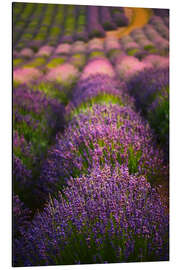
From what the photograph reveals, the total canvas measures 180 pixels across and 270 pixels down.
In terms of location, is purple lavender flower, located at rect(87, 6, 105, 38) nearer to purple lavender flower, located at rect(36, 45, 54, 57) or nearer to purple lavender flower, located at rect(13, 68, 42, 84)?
purple lavender flower, located at rect(36, 45, 54, 57)

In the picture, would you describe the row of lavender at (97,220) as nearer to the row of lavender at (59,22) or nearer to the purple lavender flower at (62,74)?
the row of lavender at (59,22)

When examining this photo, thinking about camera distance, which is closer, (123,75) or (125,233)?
(125,233)

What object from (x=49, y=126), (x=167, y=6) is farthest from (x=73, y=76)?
(x=167, y=6)

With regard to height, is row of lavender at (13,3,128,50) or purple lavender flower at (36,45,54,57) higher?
row of lavender at (13,3,128,50)

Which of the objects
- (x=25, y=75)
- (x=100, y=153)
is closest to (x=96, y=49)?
(x=25, y=75)

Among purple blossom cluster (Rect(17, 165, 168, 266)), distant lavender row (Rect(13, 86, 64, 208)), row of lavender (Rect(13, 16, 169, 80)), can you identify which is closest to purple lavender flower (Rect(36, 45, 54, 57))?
row of lavender (Rect(13, 16, 169, 80))

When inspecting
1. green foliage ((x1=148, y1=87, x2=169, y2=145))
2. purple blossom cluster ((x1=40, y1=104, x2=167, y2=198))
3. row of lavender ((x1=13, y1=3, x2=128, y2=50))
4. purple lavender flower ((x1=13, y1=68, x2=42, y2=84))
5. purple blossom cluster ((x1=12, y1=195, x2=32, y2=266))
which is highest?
row of lavender ((x1=13, y1=3, x2=128, y2=50))

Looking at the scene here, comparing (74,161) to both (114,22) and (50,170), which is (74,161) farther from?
(114,22)
